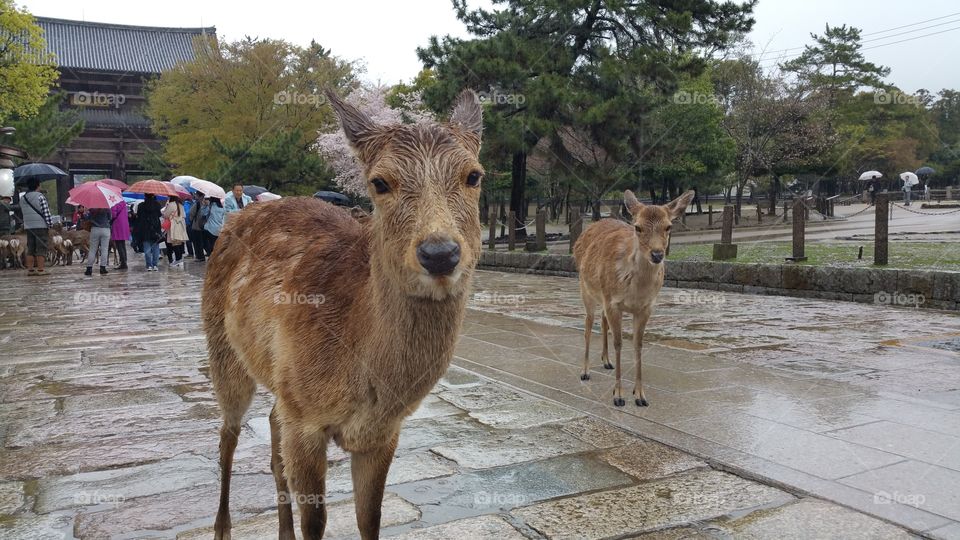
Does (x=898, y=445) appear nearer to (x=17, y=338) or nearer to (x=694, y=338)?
(x=694, y=338)

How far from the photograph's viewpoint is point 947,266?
34.8 ft

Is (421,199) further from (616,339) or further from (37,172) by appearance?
(37,172)

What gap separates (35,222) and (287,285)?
16.0 m

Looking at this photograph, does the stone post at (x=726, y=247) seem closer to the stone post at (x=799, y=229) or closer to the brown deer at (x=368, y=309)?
the stone post at (x=799, y=229)

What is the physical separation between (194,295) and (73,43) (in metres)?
40.0

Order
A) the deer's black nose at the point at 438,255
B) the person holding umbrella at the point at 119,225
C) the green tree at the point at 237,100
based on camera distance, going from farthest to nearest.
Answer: the green tree at the point at 237,100 < the person holding umbrella at the point at 119,225 < the deer's black nose at the point at 438,255

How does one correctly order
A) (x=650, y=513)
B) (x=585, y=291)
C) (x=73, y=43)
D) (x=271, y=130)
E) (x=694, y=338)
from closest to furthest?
(x=650, y=513)
(x=585, y=291)
(x=694, y=338)
(x=271, y=130)
(x=73, y=43)

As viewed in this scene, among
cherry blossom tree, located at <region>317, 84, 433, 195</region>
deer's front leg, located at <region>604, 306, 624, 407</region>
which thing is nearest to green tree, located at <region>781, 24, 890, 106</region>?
cherry blossom tree, located at <region>317, 84, 433, 195</region>

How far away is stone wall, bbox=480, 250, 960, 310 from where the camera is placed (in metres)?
9.59

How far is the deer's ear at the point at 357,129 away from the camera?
8.25 feet

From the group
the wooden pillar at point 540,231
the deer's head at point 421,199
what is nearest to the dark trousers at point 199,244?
the wooden pillar at point 540,231

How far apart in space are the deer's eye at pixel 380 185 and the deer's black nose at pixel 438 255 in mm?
352

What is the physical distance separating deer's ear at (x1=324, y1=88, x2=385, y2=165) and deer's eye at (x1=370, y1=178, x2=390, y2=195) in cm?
17

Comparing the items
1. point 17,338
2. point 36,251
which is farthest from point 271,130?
point 17,338
